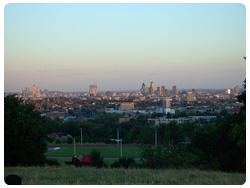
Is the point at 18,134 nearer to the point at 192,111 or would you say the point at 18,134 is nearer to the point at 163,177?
the point at 163,177

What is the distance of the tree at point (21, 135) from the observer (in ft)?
37.1

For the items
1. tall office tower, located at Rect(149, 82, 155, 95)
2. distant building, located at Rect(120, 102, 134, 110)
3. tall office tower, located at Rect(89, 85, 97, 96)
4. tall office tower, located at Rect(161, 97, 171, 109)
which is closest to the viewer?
tall office tower, located at Rect(149, 82, 155, 95)

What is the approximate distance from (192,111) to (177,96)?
3.64 m

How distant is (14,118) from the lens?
12.2 meters

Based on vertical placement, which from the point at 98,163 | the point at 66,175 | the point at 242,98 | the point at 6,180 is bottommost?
the point at 98,163

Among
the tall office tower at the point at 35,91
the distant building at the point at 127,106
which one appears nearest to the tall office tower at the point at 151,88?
the distant building at the point at 127,106

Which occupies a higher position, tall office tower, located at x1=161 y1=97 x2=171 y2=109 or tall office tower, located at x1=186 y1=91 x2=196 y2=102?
tall office tower, located at x1=186 y1=91 x2=196 y2=102

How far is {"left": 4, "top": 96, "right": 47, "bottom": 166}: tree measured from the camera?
1132cm

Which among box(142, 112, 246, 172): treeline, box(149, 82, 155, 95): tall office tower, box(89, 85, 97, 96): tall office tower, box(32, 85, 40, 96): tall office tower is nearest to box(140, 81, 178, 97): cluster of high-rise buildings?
box(149, 82, 155, 95): tall office tower

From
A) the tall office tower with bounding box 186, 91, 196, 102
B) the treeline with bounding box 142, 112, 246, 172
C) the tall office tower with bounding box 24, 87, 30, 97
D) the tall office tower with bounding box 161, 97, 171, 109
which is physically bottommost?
the treeline with bounding box 142, 112, 246, 172

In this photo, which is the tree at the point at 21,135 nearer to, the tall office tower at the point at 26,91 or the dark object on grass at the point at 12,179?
the dark object on grass at the point at 12,179

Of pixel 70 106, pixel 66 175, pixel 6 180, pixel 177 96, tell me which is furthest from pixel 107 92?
pixel 6 180

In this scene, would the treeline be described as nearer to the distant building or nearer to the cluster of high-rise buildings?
the cluster of high-rise buildings

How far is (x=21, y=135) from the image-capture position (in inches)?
472
